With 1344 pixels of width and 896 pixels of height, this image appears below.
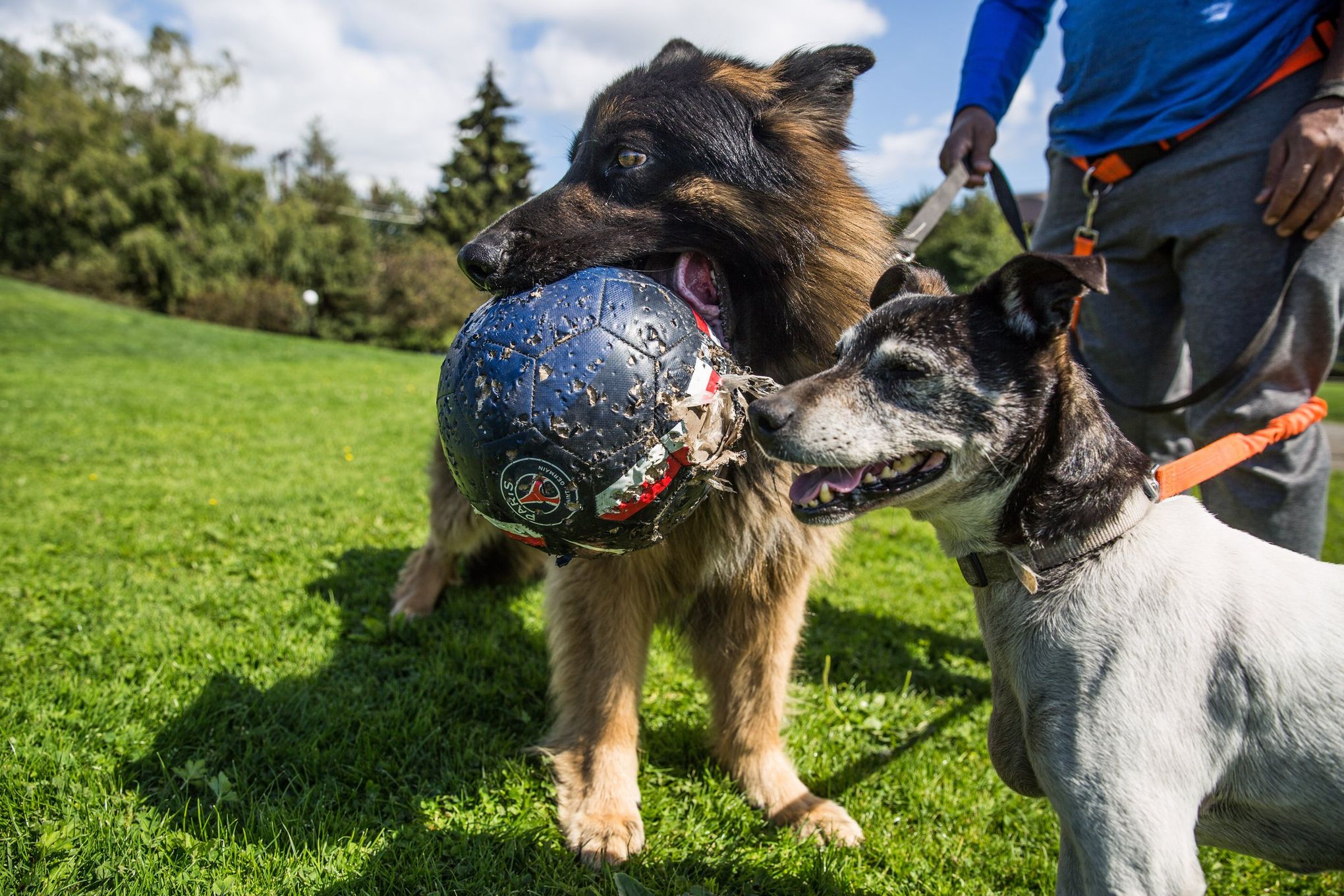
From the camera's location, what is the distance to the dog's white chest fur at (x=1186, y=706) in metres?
1.66

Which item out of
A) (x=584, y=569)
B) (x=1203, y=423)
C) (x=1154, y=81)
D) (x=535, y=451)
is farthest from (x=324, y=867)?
(x=1154, y=81)

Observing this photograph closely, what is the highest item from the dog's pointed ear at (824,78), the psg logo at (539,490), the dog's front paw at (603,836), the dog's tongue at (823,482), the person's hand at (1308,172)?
the dog's pointed ear at (824,78)

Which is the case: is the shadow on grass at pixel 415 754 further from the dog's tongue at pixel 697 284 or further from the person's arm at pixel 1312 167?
the person's arm at pixel 1312 167

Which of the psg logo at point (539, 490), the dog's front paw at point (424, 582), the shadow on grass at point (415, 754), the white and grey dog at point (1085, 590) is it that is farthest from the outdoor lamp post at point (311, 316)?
the white and grey dog at point (1085, 590)

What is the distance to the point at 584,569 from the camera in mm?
2768

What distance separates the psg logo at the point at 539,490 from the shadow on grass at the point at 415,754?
118cm

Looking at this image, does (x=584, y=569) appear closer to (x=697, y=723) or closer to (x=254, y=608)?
(x=697, y=723)

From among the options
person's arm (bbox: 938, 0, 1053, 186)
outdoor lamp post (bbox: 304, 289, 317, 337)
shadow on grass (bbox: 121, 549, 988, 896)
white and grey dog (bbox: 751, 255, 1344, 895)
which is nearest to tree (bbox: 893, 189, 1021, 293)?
outdoor lamp post (bbox: 304, 289, 317, 337)

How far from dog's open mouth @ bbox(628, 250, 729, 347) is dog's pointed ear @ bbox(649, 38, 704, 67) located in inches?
32.4

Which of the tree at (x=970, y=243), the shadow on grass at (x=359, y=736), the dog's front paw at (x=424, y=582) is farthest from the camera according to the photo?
the tree at (x=970, y=243)

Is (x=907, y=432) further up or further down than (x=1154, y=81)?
further down

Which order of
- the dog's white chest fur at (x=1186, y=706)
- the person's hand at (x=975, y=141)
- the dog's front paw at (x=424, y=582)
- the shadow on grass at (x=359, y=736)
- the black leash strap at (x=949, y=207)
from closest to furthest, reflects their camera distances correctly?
the dog's white chest fur at (x=1186, y=706) < the shadow on grass at (x=359, y=736) < the black leash strap at (x=949, y=207) < the person's hand at (x=975, y=141) < the dog's front paw at (x=424, y=582)

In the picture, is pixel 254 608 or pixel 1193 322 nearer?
pixel 1193 322

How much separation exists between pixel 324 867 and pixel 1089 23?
3.95m
